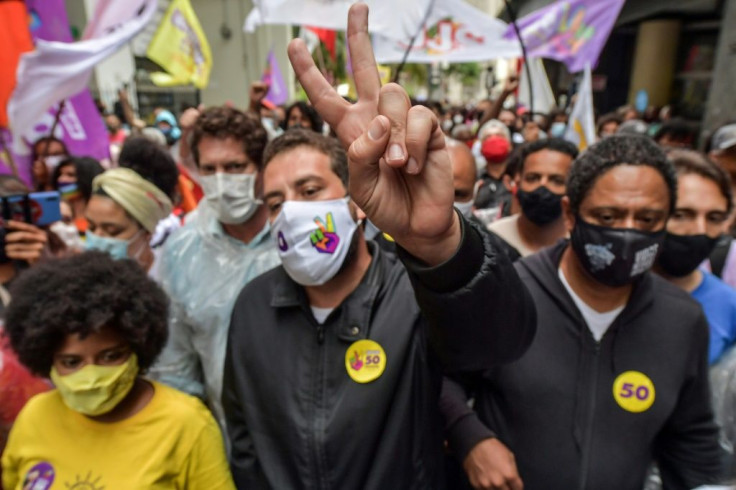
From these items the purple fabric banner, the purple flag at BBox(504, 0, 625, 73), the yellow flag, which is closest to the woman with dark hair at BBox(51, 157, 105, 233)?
the purple fabric banner

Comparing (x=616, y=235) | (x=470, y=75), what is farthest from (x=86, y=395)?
(x=470, y=75)

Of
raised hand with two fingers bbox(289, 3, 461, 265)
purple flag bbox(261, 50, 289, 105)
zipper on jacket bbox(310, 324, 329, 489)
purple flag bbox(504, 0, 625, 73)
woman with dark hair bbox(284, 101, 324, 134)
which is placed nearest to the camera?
raised hand with two fingers bbox(289, 3, 461, 265)

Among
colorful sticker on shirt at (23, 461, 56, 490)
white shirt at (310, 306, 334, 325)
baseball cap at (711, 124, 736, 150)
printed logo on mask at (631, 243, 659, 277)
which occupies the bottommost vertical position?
colorful sticker on shirt at (23, 461, 56, 490)

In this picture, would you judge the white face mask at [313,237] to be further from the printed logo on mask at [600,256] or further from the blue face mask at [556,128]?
the blue face mask at [556,128]

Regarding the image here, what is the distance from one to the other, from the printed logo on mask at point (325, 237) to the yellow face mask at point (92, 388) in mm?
694

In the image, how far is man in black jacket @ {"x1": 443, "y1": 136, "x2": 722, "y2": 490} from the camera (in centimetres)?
144

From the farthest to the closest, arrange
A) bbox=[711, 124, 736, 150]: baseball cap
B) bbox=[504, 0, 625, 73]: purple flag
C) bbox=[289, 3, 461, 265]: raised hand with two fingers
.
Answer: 1. bbox=[504, 0, 625, 73]: purple flag
2. bbox=[711, 124, 736, 150]: baseball cap
3. bbox=[289, 3, 461, 265]: raised hand with two fingers

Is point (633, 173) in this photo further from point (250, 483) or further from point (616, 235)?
point (250, 483)

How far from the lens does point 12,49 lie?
336 centimetres

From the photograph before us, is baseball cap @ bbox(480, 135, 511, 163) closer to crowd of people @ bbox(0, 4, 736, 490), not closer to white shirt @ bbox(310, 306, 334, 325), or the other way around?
crowd of people @ bbox(0, 4, 736, 490)

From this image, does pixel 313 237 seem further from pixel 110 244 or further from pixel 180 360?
pixel 110 244

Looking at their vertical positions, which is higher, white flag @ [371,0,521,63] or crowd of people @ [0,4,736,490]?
white flag @ [371,0,521,63]

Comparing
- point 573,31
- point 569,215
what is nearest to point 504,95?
point 573,31

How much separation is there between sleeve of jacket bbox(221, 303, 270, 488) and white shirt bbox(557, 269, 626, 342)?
104 centimetres
